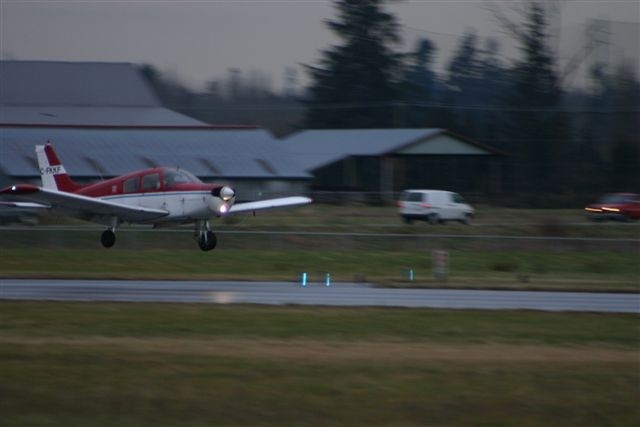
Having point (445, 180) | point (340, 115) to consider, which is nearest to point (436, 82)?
point (340, 115)

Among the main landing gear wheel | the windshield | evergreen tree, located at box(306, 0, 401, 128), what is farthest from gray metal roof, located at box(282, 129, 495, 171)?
the main landing gear wheel

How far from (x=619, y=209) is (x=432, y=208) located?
34.1 feet

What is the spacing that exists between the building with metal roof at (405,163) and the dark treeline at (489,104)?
3574mm

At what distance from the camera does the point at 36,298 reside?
22.1 metres

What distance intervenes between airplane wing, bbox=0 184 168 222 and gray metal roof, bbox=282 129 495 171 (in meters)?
38.2

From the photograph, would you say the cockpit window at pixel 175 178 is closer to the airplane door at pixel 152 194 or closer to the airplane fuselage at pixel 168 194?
the airplane fuselage at pixel 168 194

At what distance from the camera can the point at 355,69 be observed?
9438 cm

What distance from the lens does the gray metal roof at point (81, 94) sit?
6858 centimetres

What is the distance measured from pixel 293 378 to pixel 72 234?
2376 cm

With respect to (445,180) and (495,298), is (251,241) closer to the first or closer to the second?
(495,298)

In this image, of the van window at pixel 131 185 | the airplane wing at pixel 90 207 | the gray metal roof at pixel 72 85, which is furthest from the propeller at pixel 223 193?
the gray metal roof at pixel 72 85

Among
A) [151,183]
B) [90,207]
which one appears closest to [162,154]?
[151,183]

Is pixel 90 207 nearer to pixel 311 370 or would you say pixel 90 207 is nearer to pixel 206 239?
pixel 206 239

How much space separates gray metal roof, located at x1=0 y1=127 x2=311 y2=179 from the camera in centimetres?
5509
